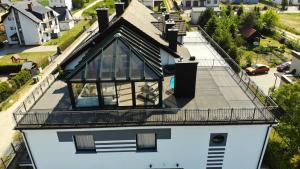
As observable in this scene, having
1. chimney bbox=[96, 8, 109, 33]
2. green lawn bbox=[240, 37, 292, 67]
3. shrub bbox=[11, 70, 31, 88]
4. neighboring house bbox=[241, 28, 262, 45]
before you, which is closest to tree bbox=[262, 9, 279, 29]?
neighboring house bbox=[241, 28, 262, 45]

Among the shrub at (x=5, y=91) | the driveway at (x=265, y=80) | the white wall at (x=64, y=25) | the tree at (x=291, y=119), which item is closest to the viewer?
the tree at (x=291, y=119)

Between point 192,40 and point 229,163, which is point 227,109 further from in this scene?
point 192,40

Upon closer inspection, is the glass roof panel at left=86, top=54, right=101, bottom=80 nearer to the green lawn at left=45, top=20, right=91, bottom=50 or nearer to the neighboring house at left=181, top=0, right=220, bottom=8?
the green lawn at left=45, top=20, right=91, bottom=50

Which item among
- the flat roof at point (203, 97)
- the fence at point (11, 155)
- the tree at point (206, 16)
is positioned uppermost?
the tree at point (206, 16)

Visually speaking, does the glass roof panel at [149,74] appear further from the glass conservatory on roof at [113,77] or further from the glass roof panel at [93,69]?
the glass roof panel at [93,69]

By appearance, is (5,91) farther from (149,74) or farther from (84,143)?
(149,74)

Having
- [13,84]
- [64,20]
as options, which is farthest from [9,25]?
[13,84]

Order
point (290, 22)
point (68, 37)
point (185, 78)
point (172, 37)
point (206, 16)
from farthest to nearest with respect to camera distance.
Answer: point (290, 22) → point (68, 37) → point (206, 16) → point (172, 37) → point (185, 78)

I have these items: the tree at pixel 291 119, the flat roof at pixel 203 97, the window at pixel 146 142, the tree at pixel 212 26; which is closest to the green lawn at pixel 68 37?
the tree at pixel 212 26
